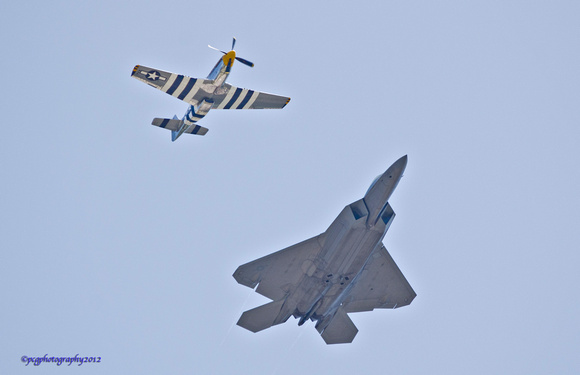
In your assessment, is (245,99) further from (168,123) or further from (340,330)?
(340,330)

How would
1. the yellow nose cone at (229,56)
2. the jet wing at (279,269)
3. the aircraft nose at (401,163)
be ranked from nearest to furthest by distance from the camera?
the aircraft nose at (401,163) < the jet wing at (279,269) < the yellow nose cone at (229,56)

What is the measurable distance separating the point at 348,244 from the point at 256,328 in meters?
8.17

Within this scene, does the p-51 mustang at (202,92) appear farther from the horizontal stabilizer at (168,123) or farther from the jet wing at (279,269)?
the jet wing at (279,269)

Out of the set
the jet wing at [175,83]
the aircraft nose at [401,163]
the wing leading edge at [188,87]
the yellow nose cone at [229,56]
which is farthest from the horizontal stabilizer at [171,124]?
the aircraft nose at [401,163]

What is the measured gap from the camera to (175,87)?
144 feet

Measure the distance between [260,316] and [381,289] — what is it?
8.34 m

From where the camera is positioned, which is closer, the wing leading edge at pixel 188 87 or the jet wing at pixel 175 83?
the jet wing at pixel 175 83

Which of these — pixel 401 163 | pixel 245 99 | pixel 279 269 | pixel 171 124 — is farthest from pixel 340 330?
pixel 171 124

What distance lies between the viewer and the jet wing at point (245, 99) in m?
45.7

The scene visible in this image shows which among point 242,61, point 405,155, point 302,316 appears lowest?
point 302,316

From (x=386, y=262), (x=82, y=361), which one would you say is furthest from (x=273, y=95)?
(x=82, y=361)

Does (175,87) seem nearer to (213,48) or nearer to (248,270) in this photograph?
(213,48)

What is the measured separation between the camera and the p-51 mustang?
43.1 metres

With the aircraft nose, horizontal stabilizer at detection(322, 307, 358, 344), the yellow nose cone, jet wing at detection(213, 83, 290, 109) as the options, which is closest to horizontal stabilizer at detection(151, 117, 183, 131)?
jet wing at detection(213, 83, 290, 109)
